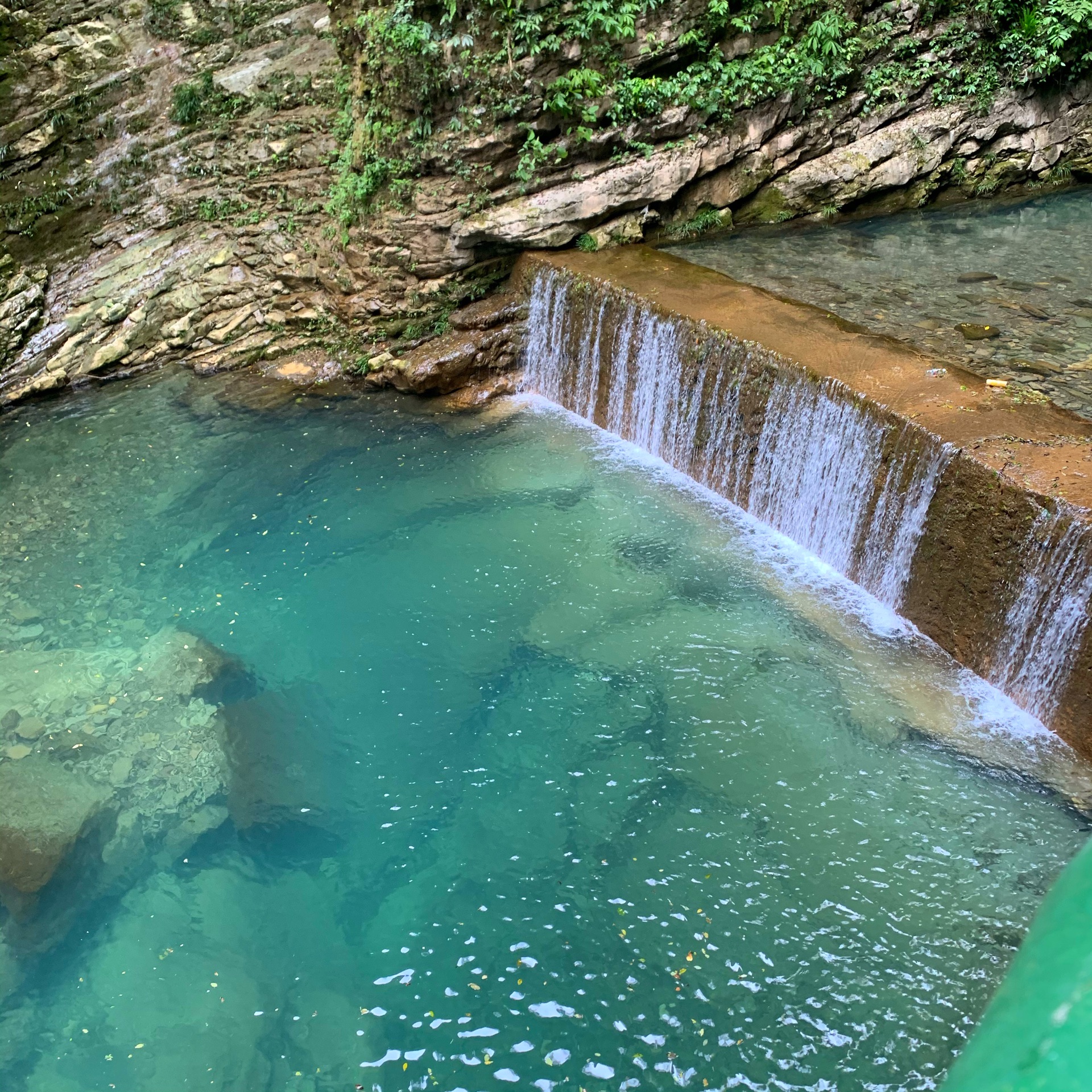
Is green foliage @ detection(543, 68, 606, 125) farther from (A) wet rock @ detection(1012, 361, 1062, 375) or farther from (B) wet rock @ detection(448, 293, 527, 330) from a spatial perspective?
(A) wet rock @ detection(1012, 361, 1062, 375)

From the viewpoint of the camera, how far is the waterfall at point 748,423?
6188 mm

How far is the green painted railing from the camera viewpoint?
0.65 metres

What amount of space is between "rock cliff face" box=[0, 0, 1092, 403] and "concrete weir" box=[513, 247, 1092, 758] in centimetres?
92

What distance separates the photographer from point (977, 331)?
7.42 meters

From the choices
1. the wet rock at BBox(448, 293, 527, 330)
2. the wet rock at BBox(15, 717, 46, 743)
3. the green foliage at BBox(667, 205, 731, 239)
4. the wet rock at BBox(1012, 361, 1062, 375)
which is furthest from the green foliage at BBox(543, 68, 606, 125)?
the wet rock at BBox(15, 717, 46, 743)

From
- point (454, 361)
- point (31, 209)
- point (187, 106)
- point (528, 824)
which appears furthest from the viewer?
point (187, 106)

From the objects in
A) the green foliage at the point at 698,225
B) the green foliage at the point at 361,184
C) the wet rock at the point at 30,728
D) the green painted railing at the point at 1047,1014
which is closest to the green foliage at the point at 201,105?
the green foliage at the point at 361,184

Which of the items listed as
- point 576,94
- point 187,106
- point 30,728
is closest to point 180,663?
point 30,728

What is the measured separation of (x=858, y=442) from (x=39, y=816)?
5.73m

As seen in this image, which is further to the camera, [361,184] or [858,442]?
[361,184]

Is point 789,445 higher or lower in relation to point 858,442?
lower

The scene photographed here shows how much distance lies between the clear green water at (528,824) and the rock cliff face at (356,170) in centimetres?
287

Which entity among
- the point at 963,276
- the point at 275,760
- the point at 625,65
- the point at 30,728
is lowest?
the point at 30,728

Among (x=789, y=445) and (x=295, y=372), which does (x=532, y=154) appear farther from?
(x=789, y=445)
